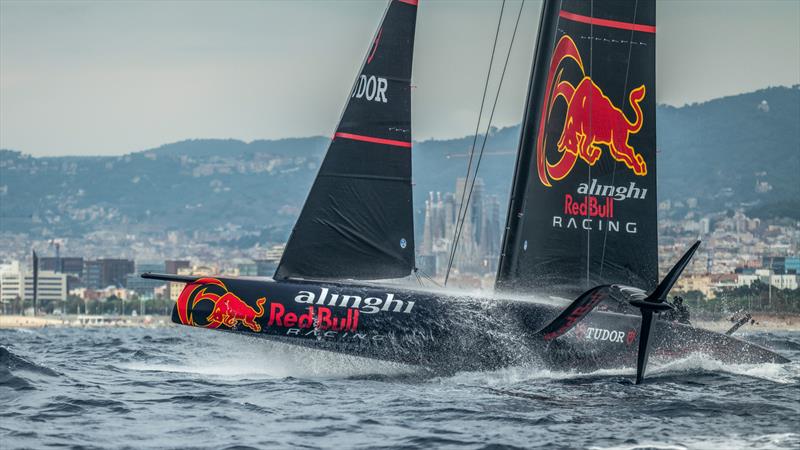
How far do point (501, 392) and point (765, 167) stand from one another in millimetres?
162774

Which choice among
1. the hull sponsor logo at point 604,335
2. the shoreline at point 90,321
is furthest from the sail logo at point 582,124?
the shoreline at point 90,321

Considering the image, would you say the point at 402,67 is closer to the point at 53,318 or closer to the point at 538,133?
the point at 538,133

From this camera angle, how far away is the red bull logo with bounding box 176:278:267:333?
1750 centimetres

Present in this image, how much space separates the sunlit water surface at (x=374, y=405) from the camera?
12.7m

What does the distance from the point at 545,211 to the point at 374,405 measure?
16.3ft

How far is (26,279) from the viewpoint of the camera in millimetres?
158500

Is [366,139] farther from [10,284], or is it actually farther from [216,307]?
[10,284]

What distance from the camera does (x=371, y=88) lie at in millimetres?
18844

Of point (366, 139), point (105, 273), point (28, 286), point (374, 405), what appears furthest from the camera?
point (105, 273)

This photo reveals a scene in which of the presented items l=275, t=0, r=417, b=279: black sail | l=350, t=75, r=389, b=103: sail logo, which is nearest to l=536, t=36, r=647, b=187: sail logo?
l=275, t=0, r=417, b=279: black sail

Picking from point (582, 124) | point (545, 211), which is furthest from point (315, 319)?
point (582, 124)

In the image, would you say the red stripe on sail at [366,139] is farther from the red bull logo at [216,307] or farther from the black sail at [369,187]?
the red bull logo at [216,307]

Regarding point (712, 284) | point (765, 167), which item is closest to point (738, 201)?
point (765, 167)

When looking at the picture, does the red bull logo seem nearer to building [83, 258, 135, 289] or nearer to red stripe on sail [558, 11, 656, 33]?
red stripe on sail [558, 11, 656, 33]
